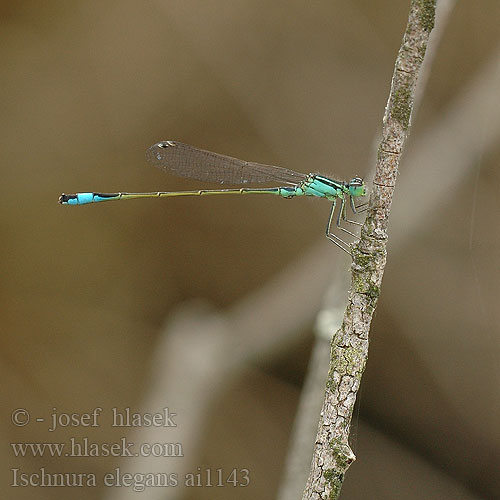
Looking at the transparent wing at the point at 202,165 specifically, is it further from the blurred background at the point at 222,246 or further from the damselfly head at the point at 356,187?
the damselfly head at the point at 356,187

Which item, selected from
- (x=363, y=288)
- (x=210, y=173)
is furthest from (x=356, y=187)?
(x=363, y=288)

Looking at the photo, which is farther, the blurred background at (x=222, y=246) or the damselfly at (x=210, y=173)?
the blurred background at (x=222, y=246)

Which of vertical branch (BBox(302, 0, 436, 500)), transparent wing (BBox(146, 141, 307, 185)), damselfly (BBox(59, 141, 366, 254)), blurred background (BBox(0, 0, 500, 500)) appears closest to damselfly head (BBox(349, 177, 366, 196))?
damselfly (BBox(59, 141, 366, 254))

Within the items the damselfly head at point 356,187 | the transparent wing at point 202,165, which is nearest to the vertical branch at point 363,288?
the damselfly head at point 356,187

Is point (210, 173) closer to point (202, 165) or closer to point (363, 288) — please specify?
point (202, 165)

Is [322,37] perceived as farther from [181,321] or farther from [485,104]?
[181,321]

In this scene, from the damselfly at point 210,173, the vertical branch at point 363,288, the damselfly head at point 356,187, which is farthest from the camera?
the damselfly at point 210,173
